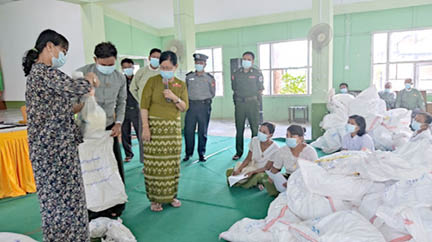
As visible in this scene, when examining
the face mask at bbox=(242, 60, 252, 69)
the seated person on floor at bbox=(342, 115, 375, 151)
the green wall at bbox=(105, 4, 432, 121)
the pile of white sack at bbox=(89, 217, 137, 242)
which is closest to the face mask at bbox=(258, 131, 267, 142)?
the seated person on floor at bbox=(342, 115, 375, 151)

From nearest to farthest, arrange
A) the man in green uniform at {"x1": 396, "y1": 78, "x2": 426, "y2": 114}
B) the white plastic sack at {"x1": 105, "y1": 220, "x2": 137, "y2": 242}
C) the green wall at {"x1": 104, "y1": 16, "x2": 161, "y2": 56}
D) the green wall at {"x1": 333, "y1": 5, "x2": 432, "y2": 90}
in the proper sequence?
the white plastic sack at {"x1": 105, "y1": 220, "x2": 137, "y2": 242} < the man in green uniform at {"x1": 396, "y1": 78, "x2": 426, "y2": 114} < the green wall at {"x1": 333, "y1": 5, "x2": 432, "y2": 90} < the green wall at {"x1": 104, "y1": 16, "x2": 161, "y2": 56}

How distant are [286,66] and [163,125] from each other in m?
7.10

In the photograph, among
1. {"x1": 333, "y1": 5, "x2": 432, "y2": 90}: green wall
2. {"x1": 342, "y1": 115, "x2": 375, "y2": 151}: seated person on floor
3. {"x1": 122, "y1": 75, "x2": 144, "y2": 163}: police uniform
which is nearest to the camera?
{"x1": 342, "y1": 115, "x2": 375, "y2": 151}: seated person on floor

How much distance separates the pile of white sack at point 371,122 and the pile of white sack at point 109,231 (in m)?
3.62

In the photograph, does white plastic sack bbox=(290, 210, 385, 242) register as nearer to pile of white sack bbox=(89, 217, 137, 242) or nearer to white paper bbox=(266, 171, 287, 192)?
white paper bbox=(266, 171, 287, 192)

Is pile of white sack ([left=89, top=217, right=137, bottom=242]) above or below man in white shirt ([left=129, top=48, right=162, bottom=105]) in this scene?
below

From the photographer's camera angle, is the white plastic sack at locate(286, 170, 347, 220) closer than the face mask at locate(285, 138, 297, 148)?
Yes

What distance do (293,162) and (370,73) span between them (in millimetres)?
6100

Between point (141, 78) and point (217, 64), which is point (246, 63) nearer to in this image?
point (141, 78)

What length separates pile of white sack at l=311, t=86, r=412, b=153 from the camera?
4465 millimetres

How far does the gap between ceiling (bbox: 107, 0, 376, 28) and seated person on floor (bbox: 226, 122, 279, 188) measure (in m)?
5.07

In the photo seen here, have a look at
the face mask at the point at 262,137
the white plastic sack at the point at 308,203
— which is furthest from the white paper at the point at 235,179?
the white plastic sack at the point at 308,203

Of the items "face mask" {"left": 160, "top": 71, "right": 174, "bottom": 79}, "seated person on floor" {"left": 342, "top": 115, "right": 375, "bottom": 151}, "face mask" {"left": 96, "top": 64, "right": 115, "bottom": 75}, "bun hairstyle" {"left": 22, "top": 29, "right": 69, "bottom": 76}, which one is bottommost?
"seated person on floor" {"left": 342, "top": 115, "right": 375, "bottom": 151}

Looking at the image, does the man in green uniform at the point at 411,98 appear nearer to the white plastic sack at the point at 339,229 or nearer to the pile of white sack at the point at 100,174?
the white plastic sack at the point at 339,229
